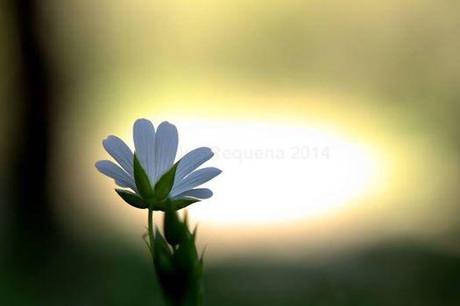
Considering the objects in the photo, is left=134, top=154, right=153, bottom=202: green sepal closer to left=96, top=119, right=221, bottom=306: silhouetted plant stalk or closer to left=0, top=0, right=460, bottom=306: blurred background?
left=96, top=119, right=221, bottom=306: silhouetted plant stalk

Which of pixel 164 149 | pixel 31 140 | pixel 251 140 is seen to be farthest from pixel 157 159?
pixel 31 140

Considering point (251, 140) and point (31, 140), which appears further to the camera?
point (31, 140)

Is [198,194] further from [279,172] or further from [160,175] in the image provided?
[279,172]

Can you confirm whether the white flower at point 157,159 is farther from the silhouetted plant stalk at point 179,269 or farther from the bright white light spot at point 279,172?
the bright white light spot at point 279,172

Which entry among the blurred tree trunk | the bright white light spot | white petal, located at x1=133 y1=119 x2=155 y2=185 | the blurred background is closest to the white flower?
white petal, located at x1=133 y1=119 x2=155 y2=185

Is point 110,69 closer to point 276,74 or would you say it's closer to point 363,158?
point 276,74

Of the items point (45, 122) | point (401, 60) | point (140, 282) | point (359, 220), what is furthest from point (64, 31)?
point (140, 282)
